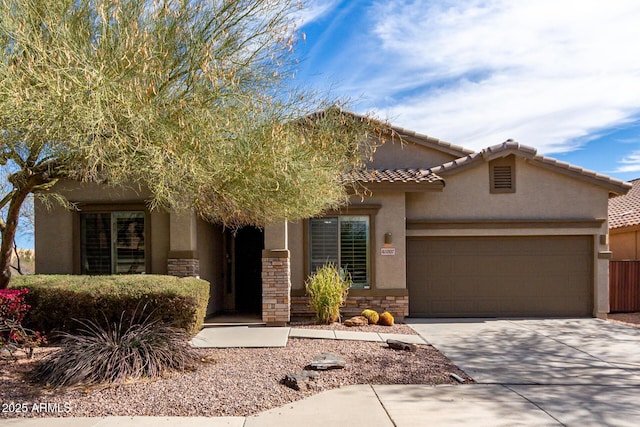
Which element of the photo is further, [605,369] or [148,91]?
[605,369]

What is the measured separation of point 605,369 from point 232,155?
6595 millimetres

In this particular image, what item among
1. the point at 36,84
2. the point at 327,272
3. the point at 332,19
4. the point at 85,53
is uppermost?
the point at 332,19

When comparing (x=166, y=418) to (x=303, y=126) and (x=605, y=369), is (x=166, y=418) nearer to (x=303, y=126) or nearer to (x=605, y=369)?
(x=303, y=126)

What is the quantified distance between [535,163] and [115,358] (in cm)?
1106

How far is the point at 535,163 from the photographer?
44.4ft

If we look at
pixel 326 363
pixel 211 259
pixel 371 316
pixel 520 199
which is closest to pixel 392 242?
pixel 371 316

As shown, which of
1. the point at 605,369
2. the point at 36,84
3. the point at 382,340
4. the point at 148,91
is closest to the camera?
the point at 36,84

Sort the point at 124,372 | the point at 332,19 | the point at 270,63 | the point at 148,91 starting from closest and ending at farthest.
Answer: the point at 148,91
the point at 124,372
the point at 270,63
the point at 332,19

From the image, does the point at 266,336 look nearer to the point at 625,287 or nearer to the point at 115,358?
the point at 115,358

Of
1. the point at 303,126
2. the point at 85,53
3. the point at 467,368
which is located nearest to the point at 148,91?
the point at 85,53

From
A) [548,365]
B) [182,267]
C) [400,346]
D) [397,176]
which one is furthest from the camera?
[397,176]

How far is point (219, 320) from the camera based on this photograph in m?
12.7

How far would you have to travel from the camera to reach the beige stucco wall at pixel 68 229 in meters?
12.4

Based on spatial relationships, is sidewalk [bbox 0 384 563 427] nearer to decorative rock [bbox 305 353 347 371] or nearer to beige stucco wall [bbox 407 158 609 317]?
decorative rock [bbox 305 353 347 371]
